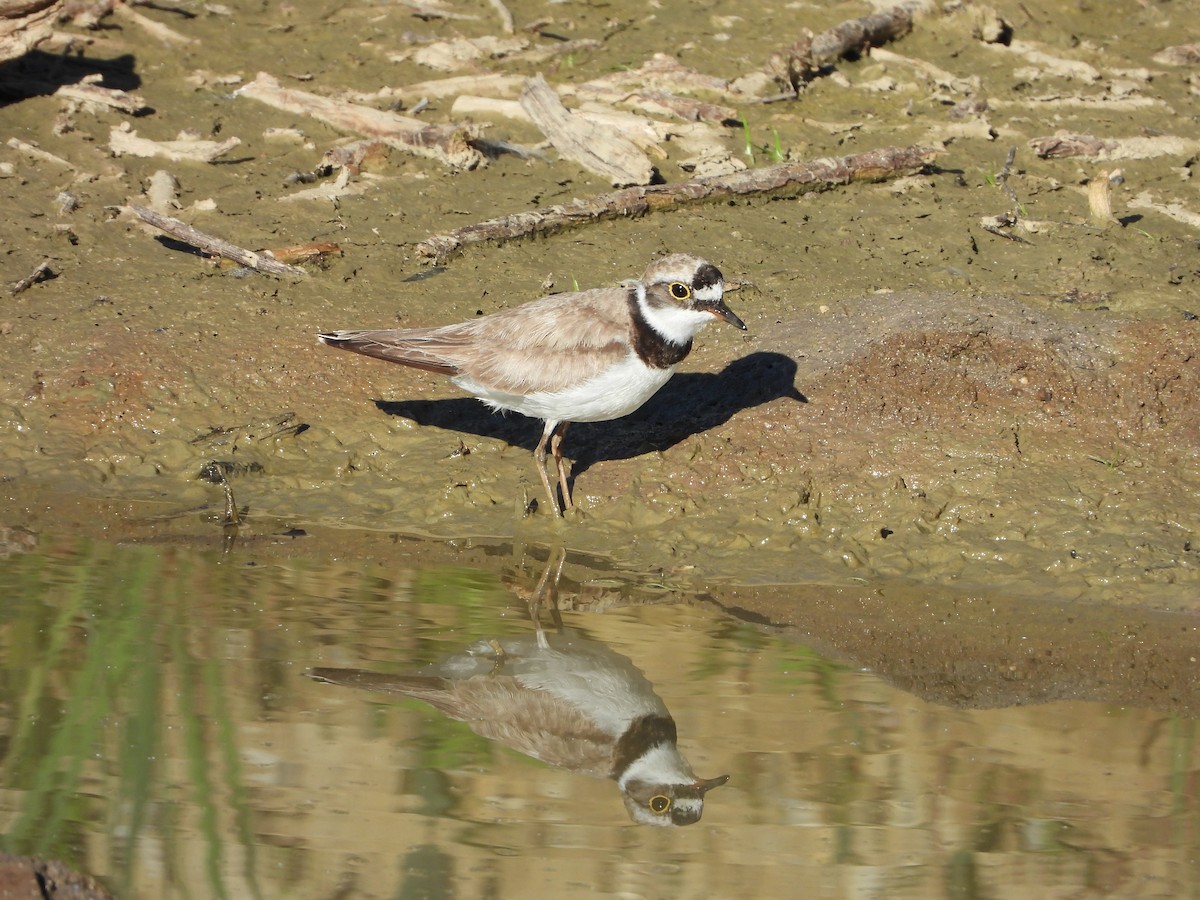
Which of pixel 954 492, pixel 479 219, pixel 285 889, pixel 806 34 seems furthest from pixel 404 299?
pixel 285 889

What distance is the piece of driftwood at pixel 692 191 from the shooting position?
1002cm

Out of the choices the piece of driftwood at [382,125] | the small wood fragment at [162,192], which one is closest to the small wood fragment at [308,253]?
the small wood fragment at [162,192]

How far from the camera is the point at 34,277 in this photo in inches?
371

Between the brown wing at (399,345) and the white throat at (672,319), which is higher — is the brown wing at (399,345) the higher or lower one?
the lower one

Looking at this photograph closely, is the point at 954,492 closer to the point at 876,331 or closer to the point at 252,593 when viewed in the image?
the point at 876,331

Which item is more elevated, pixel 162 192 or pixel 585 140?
pixel 162 192

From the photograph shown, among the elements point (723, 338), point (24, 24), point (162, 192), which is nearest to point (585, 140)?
point (723, 338)

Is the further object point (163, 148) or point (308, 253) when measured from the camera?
point (163, 148)

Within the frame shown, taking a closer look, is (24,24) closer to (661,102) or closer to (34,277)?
(34,277)

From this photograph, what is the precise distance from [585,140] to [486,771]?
6.70 metres

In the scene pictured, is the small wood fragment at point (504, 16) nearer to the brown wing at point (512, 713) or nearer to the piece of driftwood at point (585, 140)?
the piece of driftwood at point (585, 140)

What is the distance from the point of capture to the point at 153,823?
4.82 meters

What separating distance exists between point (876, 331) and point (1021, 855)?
14.8 feet

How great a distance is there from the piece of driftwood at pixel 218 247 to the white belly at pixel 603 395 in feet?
8.24
